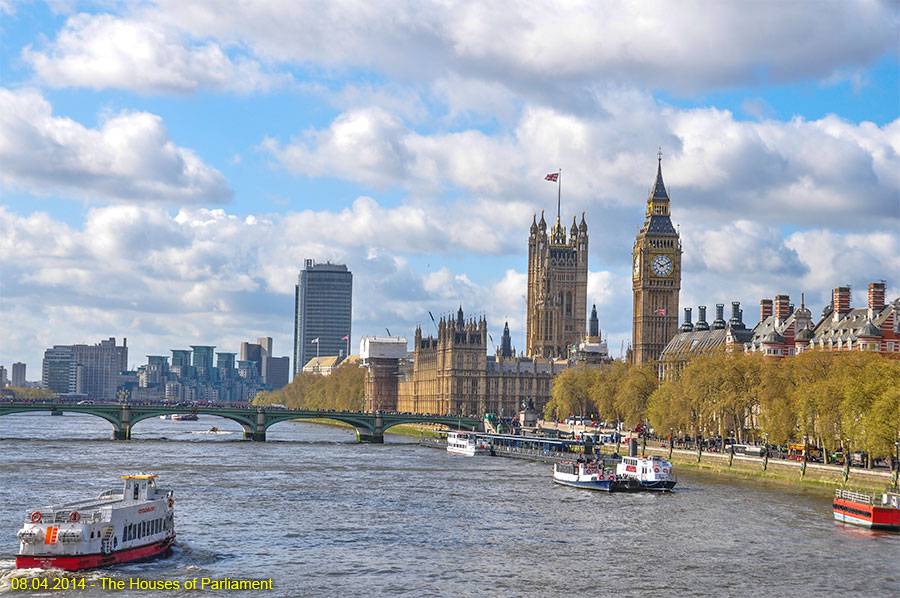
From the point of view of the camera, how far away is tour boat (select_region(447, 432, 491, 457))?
16738cm

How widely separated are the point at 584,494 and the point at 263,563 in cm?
4676

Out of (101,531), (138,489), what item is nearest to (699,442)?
(138,489)

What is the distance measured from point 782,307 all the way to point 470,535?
97.8 metres

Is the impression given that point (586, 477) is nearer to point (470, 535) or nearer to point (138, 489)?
point (470, 535)

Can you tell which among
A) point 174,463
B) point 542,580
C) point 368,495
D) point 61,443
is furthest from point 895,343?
point 61,443

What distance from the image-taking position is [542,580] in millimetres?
64562

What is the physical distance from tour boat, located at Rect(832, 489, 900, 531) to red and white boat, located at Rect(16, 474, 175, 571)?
4114 cm

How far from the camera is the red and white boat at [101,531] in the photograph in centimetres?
6153

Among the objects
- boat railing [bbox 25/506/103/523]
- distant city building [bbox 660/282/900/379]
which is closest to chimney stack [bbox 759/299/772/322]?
distant city building [bbox 660/282/900/379]

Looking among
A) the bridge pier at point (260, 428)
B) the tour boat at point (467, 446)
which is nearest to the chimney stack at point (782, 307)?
the tour boat at point (467, 446)

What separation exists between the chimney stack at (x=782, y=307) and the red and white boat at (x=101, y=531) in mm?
111435

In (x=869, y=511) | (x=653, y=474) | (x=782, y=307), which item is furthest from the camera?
(x=782, y=307)

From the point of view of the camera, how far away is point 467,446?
16838 cm

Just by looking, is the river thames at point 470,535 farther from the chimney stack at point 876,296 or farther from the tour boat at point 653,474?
the chimney stack at point 876,296
